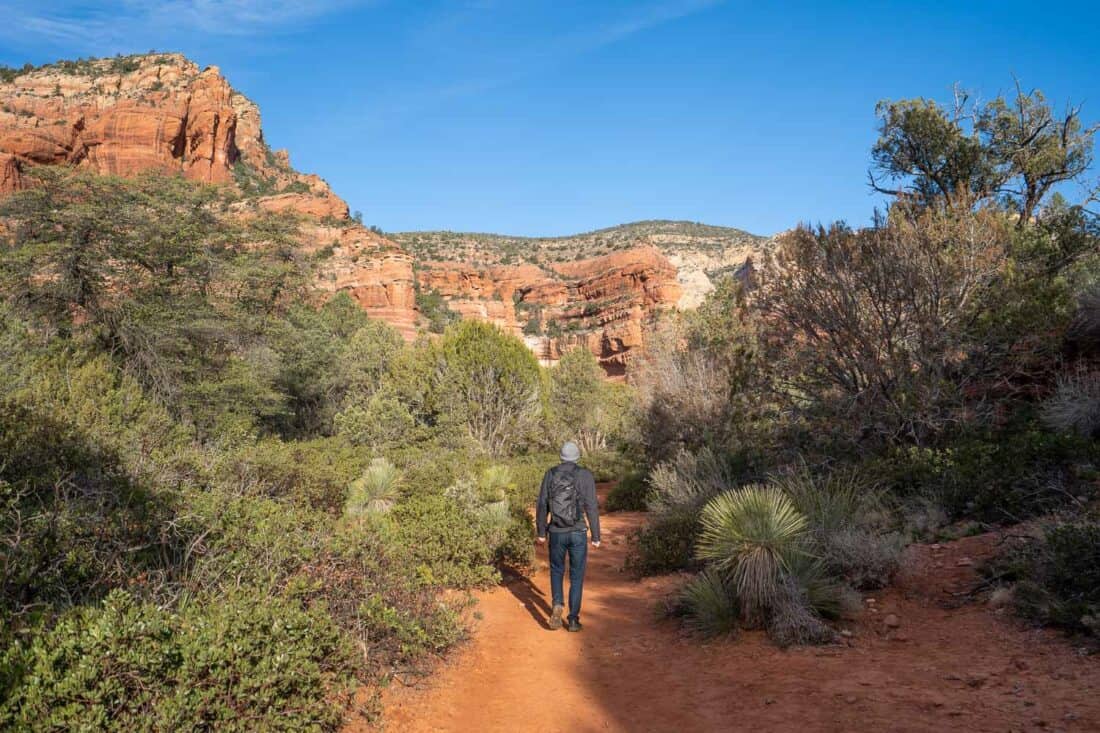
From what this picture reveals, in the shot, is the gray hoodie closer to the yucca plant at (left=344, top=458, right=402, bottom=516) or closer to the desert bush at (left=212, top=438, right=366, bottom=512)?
the desert bush at (left=212, top=438, right=366, bottom=512)

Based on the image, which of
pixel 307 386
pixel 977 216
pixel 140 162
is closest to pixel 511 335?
pixel 307 386

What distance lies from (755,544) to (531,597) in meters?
3.45

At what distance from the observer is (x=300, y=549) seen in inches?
209

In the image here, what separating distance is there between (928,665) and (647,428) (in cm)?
1161

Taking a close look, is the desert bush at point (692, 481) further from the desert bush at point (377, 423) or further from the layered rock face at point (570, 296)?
the layered rock face at point (570, 296)

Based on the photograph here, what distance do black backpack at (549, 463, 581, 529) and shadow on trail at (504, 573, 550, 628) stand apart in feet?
4.22

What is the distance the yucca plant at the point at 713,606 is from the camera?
19.0ft

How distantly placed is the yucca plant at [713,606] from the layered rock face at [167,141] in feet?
151

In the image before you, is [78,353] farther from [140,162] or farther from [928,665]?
[140,162]

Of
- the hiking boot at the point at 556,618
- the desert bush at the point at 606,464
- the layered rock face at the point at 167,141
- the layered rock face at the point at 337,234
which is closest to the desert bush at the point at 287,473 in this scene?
the hiking boot at the point at 556,618

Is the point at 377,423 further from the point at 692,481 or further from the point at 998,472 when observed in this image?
the point at 998,472

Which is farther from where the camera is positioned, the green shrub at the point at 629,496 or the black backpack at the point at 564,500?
the green shrub at the point at 629,496

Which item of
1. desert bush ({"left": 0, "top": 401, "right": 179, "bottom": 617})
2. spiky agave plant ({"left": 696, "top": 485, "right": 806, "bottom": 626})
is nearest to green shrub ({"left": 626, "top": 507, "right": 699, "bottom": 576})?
spiky agave plant ({"left": 696, "top": 485, "right": 806, "bottom": 626})

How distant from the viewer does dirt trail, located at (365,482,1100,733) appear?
3.81 metres
